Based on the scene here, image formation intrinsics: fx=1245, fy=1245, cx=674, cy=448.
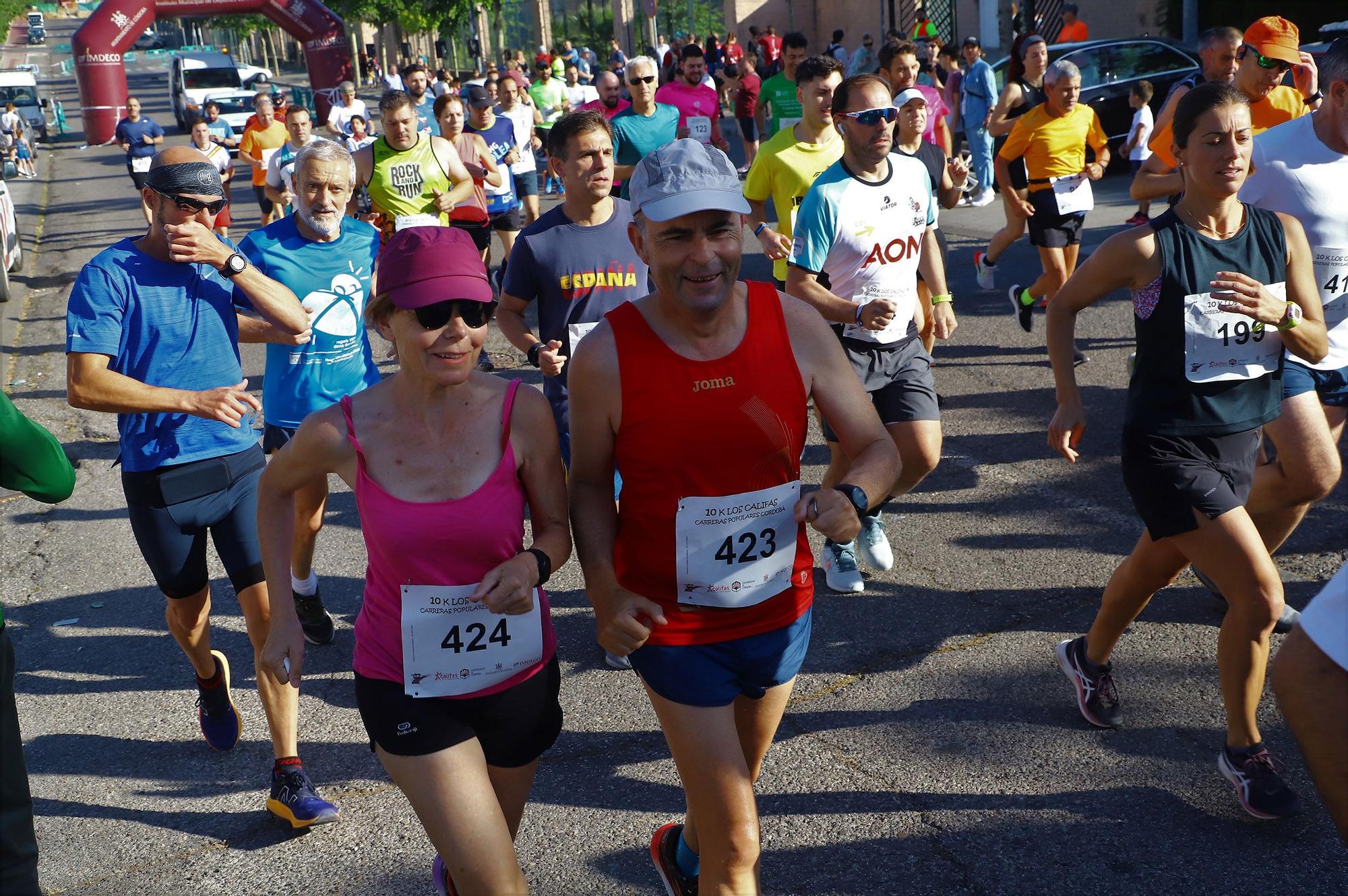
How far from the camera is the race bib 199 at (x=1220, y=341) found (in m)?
3.54

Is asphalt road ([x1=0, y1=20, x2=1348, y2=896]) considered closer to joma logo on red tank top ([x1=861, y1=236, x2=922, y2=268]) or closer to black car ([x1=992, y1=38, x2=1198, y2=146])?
joma logo on red tank top ([x1=861, y1=236, x2=922, y2=268])

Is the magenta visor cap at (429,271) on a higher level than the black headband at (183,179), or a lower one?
lower

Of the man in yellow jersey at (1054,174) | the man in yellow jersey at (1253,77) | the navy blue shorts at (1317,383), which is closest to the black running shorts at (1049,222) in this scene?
the man in yellow jersey at (1054,174)

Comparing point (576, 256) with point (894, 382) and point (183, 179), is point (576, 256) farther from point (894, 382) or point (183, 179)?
point (183, 179)

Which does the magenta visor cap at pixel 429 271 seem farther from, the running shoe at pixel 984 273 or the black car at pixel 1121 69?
the black car at pixel 1121 69

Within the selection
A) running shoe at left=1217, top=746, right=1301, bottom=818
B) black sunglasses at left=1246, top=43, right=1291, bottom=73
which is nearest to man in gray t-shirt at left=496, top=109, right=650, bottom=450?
running shoe at left=1217, top=746, right=1301, bottom=818

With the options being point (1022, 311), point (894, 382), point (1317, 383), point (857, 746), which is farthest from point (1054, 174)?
point (857, 746)

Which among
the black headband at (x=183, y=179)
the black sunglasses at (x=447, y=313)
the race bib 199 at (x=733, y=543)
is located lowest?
the race bib 199 at (x=733, y=543)

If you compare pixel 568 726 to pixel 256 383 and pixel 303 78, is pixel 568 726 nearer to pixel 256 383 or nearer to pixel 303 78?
pixel 256 383

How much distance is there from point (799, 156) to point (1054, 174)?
3.19 m

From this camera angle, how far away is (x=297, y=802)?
148 inches

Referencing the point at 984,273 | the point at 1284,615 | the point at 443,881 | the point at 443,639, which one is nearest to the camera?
the point at 443,639

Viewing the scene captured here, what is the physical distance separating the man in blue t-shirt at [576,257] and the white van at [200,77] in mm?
34185

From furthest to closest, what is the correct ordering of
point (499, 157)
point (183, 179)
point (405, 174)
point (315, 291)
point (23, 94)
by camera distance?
point (23, 94) < point (499, 157) < point (405, 174) < point (315, 291) < point (183, 179)
